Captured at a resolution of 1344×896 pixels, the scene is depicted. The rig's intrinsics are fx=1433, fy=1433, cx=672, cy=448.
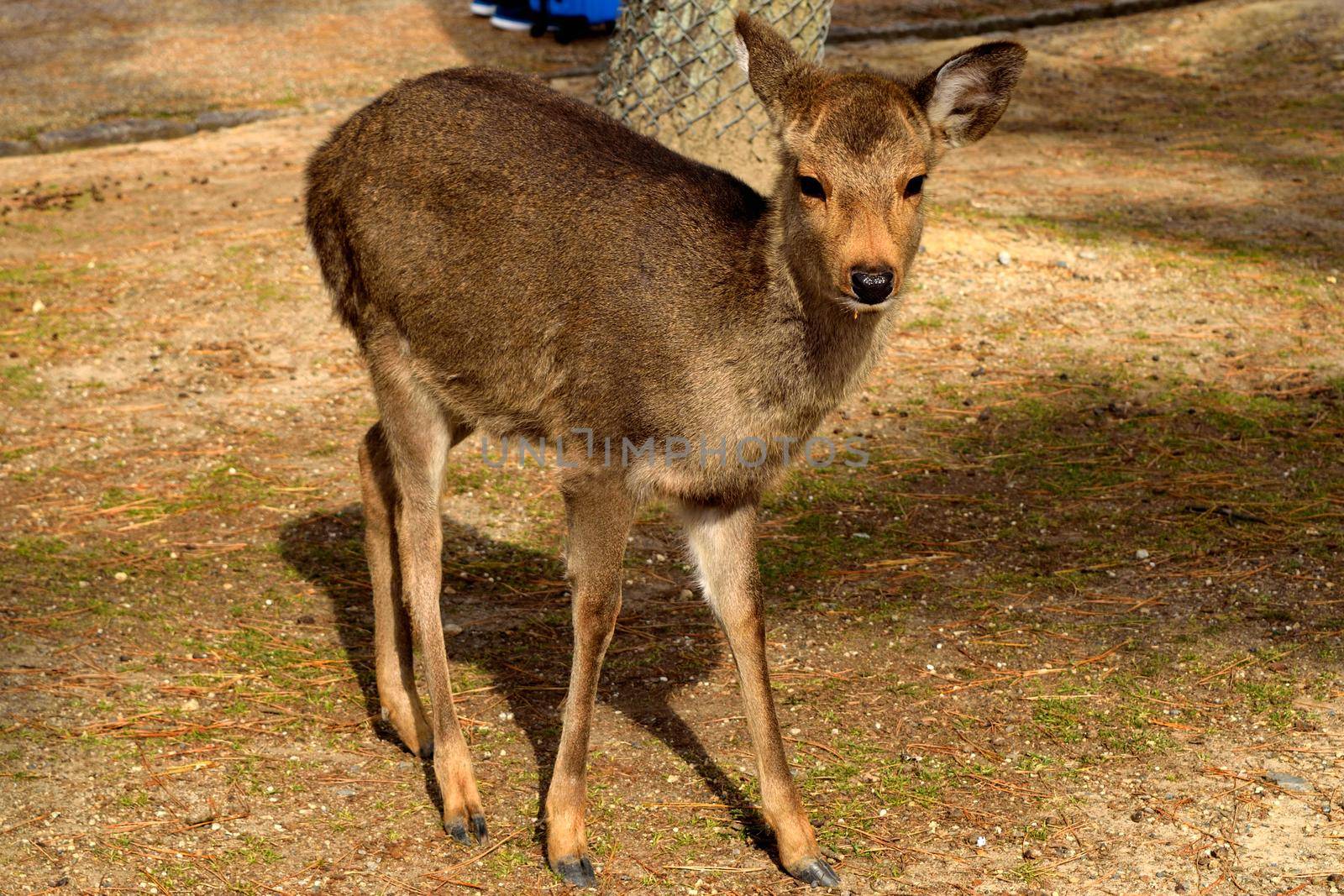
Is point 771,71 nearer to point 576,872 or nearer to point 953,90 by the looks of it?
point 953,90

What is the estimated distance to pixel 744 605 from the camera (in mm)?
4129

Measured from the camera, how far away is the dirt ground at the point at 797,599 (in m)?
3.98

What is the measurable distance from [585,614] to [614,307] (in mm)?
865

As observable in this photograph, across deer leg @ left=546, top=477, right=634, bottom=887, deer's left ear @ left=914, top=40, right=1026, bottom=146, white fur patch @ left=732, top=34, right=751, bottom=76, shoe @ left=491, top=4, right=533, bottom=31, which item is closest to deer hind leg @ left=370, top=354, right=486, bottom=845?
deer leg @ left=546, top=477, right=634, bottom=887

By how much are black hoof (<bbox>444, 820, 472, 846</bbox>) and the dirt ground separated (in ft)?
0.19

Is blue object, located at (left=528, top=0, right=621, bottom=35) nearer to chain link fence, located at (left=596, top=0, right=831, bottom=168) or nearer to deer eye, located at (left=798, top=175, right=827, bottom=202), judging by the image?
chain link fence, located at (left=596, top=0, right=831, bottom=168)

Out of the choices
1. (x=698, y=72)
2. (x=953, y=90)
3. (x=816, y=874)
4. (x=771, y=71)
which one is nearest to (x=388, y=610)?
(x=816, y=874)

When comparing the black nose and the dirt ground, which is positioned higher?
the black nose

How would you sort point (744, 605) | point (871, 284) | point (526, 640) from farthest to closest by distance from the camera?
1. point (526, 640)
2. point (744, 605)
3. point (871, 284)

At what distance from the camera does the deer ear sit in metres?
3.86

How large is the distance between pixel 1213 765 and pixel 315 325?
5.16m

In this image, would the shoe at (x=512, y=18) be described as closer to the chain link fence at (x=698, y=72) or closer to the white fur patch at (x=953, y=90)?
the chain link fence at (x=698, y=72)

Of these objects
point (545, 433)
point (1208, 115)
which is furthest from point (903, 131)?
point (1208, 115)

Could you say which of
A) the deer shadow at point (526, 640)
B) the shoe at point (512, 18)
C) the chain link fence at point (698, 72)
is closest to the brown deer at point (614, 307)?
the deer shadow at point (526, 640)
